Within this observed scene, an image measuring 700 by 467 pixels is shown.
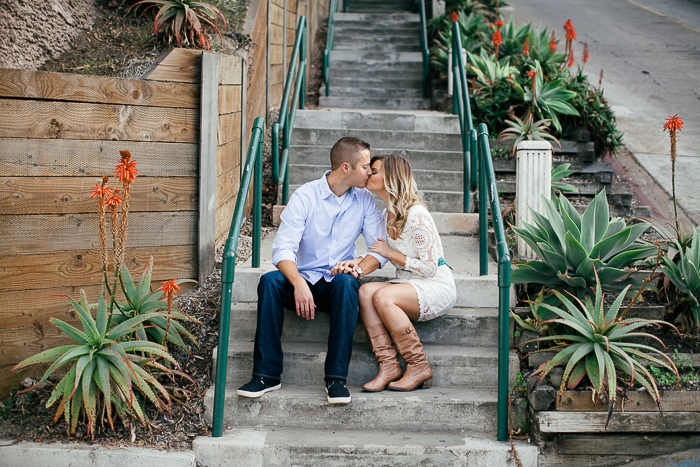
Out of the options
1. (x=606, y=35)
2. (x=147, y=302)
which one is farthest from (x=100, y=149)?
(x=606, y=35)

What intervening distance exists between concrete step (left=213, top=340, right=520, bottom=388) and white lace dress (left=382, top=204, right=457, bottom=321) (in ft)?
0.91

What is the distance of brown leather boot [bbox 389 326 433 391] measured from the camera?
9.98 ft

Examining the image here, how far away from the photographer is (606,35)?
10.3 m

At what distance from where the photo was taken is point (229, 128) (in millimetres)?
4367

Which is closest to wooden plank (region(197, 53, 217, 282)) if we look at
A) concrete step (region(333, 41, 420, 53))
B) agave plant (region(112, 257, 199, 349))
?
agave plant (region(112, 257, 199, 349))

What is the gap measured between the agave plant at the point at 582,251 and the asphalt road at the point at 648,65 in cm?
203

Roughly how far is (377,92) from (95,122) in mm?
4612

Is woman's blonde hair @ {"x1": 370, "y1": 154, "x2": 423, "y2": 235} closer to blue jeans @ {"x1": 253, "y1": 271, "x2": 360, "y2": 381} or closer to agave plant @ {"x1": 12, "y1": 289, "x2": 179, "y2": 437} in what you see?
blue jeans @ {"x1": 253, "y1": 271, "x2": 360, "y2": 381}

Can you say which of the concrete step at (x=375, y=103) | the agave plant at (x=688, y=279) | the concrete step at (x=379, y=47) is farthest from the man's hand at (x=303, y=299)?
the concrete step at (x=379, y=47)

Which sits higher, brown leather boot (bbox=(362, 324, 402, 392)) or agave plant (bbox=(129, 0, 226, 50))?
agave plant (bbox=(129, 0, 226, 50))

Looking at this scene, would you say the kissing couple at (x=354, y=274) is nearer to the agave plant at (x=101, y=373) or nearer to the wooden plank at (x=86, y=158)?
the agave plant at (x=101, y=373)

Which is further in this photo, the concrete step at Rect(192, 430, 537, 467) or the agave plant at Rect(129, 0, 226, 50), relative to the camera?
the agave plant at Rect(129, 0, 226, 50)

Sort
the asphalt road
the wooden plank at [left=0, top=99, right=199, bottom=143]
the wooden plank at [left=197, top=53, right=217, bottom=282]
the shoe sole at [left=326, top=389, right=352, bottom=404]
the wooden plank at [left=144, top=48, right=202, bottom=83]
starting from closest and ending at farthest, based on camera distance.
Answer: the shoe sole at [left=326, top=389, right=352, bottom=404]
the wooden plank at [left=0, top=99, right=199, bottom=143]
the wooden plank at [left=144, top=48, right=202, bottom=83]
the wooden plank at [left=197, top=53, right=217, bottom=282]
the asphalt road

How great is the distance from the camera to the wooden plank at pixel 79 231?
3.32 m
